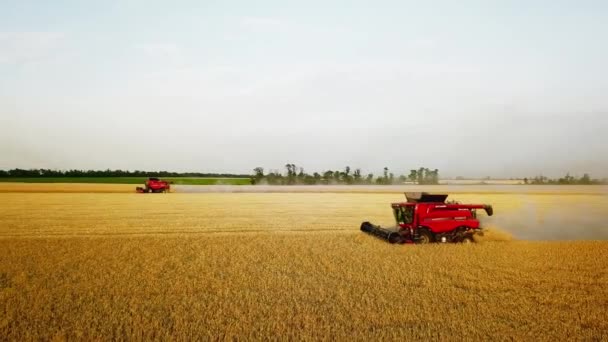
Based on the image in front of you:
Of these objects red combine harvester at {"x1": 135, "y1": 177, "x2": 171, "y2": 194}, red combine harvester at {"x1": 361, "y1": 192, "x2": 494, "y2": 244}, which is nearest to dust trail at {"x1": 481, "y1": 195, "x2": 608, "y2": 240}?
red combine harvester at {"x1": 361, "y1": 192, "x2": 494, "y2": 244}

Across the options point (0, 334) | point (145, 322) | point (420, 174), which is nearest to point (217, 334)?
point (145, 322)

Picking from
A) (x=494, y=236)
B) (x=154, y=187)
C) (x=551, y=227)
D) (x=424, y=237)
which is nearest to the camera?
(x=424, y=237)

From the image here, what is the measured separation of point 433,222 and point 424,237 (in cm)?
63

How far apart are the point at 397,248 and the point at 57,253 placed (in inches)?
431

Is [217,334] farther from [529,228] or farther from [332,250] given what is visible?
[529,228]

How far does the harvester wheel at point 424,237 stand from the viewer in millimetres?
16984

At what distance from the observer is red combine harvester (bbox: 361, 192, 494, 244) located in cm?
1698

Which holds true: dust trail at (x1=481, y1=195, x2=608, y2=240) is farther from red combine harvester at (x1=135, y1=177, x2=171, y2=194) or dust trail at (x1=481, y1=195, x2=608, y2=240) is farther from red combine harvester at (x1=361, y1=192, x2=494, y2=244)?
→ red combine harvester at (x1=135, y1=177, x2=171, y2=194)

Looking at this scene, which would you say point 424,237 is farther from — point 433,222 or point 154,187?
point 154,187

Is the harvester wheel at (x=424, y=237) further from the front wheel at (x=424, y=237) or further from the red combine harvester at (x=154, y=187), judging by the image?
the red combine harvester at (x=154, y=187)

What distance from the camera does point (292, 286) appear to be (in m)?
10.8

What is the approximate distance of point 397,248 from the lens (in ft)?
52.5

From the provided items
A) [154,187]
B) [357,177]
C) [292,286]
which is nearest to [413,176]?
[357,177]

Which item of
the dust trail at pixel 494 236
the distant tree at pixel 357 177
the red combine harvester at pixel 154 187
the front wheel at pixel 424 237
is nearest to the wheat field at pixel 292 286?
the dust trail at pixel 494 236
